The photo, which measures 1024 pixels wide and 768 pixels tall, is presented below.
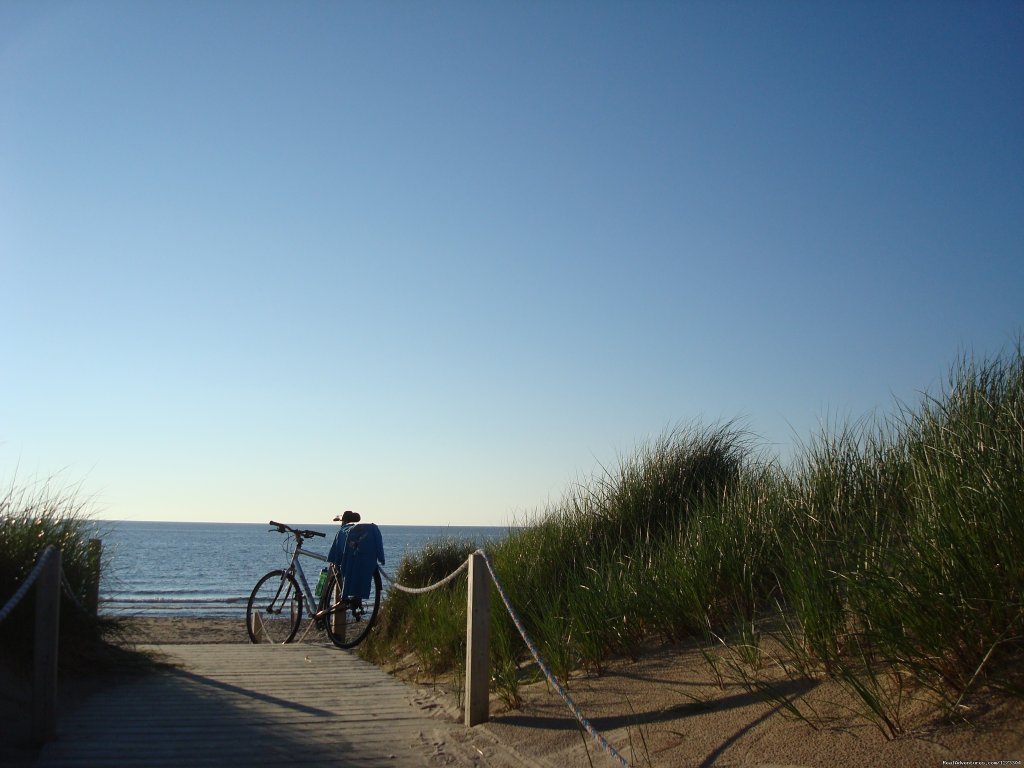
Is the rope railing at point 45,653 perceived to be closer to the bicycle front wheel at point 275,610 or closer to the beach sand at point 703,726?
the beach sand at point 703,726

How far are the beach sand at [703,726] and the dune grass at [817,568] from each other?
0.13 m

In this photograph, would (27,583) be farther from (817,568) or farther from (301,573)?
(301,573)

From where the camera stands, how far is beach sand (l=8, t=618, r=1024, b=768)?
12.4ft

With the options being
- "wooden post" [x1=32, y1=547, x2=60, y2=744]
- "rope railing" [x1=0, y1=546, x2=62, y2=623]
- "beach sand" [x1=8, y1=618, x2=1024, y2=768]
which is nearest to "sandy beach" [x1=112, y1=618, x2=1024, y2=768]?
"beach sand" [x1=8, y1=618, x2=1024, y2=768]

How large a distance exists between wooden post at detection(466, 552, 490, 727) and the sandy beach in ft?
0.49

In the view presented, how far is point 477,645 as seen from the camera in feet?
19.7

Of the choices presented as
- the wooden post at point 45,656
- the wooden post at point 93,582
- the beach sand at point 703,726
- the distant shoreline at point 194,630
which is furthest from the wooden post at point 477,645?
the distant shoreline at point 194,630

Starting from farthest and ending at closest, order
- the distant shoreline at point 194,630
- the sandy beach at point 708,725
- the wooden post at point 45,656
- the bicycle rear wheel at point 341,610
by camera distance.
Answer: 1. the distant shoreline at point 194,630
2. the bicycle rear wheel at point 341,610
3. the wooden post at point 45,656
4. the sandy beach at point 708,725

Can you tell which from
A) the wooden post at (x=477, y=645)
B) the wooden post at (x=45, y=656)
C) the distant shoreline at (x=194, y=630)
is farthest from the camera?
the distant shoreline at (x=194, y=630)

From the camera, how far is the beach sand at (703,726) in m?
3.78

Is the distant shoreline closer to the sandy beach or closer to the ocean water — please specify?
the ocean water

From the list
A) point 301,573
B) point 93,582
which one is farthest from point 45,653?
point 301,573

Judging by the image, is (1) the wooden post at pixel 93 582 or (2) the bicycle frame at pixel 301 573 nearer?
(1) the wooden post at pixel 93 582

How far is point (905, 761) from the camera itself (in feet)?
12.1
